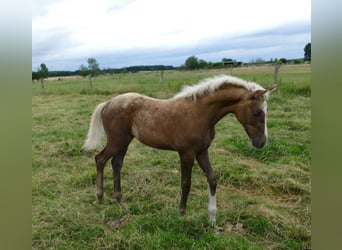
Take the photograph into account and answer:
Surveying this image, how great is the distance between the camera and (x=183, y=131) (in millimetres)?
2695

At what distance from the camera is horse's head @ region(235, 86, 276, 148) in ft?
8.00

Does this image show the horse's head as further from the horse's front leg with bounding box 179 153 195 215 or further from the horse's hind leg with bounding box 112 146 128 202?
the horse's hind leg with bounding box 112 146 128 202

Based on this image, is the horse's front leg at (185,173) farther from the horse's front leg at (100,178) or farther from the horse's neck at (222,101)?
the horse's front leg at (100,178)

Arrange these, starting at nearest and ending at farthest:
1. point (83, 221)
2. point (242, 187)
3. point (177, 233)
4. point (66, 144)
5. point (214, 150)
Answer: point (177, 233)
point (83, 221)
point (242, 187)
point (214, 150)
point (66, 144)

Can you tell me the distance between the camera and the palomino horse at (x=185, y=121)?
8.24 feet

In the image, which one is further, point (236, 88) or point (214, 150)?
point (214, 150)

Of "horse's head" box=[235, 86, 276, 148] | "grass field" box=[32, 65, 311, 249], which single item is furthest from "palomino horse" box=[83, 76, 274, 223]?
"grass field" box=[32, 65, 311, 249]

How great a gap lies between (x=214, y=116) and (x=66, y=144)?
114 inches

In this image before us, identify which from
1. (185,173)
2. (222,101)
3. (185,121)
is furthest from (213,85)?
(185,173)

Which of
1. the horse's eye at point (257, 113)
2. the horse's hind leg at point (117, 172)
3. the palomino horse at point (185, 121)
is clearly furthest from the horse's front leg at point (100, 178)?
the horse's eye at point (257, 113)

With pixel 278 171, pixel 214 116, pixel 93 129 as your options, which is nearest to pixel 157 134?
pixel 214 116
